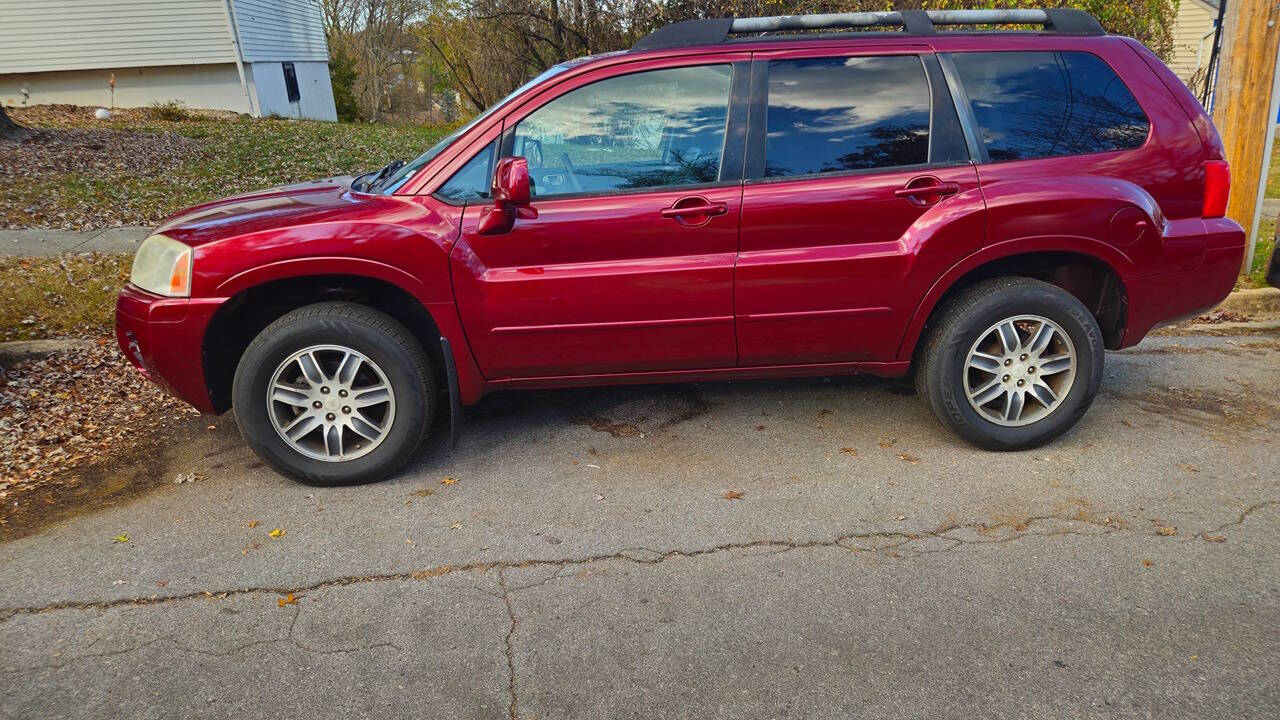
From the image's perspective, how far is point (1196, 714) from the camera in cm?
250

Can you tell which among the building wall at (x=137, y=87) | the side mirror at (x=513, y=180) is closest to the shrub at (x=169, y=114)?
the building wall at (x=137, y=87)

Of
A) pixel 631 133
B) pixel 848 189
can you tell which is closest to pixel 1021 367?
pixel 848 189

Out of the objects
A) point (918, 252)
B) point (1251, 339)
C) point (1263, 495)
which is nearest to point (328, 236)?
point (918, 252)

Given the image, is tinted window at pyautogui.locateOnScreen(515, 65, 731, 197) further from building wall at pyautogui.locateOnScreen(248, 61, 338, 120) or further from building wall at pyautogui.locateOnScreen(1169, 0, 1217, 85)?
building wall at pyautogui.locateOnScreen(1169, 0, 1217, 85)

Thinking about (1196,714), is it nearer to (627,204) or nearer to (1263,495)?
(1263,495)

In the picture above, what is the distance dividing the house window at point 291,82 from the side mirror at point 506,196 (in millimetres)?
23411

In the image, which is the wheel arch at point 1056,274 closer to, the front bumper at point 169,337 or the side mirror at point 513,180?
the side mirror at point 513,180

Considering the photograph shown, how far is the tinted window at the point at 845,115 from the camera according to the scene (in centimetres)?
400

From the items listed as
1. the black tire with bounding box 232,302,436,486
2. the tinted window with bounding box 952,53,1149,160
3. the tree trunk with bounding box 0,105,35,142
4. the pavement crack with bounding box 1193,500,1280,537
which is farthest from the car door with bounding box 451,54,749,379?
the tree trunk with bounding box 0,105,35,142

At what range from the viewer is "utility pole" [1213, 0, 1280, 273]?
6176mm

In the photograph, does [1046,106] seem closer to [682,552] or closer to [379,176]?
[682,552]

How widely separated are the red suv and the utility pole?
9.37 feet

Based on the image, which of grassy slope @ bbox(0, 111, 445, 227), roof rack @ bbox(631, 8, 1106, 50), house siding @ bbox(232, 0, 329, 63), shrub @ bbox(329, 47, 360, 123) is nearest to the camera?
roof rack @ bbox(631, 8, 1106, 50)

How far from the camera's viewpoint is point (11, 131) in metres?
12.5
